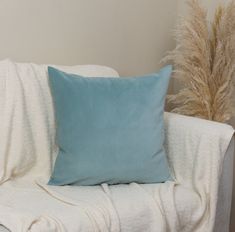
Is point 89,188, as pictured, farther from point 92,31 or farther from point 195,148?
point 92,31

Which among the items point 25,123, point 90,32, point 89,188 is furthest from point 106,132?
point 90,32

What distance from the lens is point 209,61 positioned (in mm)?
2172

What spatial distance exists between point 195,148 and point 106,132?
400 millimetres

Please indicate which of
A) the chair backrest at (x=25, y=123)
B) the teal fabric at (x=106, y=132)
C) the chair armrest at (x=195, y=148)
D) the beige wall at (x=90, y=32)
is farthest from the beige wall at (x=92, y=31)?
the chair armrest at (x=195, y=148)

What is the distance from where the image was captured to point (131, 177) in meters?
1.65

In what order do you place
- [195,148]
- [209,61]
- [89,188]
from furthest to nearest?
[209,61]
[195,148]
[89,188]

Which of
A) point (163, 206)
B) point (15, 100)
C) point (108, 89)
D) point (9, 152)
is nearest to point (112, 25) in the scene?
point (108, 89)

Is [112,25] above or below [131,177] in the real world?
above

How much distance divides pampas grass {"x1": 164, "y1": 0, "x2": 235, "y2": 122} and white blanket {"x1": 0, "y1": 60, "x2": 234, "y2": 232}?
41cm

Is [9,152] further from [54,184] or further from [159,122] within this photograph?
[159,122]

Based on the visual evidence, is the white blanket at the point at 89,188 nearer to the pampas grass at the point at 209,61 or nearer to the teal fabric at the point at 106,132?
the teal fabric at the point at 106,132

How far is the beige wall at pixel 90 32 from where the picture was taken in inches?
75.9

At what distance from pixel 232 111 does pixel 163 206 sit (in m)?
0.89

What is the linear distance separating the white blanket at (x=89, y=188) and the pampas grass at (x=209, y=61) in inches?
16.2
